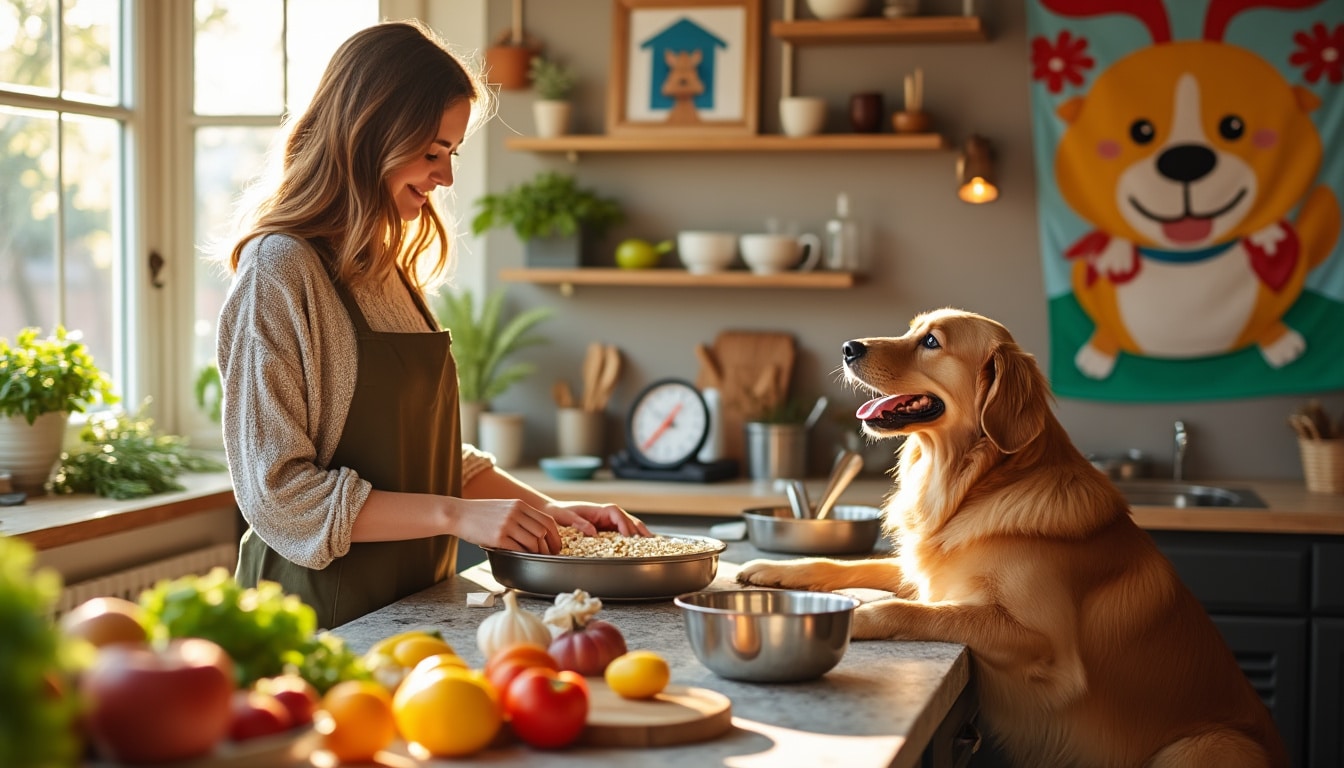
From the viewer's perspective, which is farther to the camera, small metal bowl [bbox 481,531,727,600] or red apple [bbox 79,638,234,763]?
small metal bowl [bbox 481,531,727,600]

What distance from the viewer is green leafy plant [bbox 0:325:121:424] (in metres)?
3.28

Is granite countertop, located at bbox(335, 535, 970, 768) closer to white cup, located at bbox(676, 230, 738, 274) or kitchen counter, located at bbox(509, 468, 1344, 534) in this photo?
kitchen counter, located at bbox(509, 468, 1344, 534)

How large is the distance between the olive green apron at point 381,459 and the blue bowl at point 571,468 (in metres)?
1.74

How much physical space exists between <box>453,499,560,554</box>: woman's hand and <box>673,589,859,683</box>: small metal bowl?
0.41 meters

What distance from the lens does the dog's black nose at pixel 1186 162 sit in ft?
13.0

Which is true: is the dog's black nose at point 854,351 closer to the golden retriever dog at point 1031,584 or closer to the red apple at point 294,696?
the golden retriever dog at point 1031,584

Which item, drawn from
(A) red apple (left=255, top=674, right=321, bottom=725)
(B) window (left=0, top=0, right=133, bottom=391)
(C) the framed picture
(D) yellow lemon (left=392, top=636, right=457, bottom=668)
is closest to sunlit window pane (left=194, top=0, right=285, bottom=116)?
(B) window (left=0, top=0, right=133, bottom=391)

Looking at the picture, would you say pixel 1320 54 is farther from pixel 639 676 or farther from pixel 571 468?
pixel 639 676

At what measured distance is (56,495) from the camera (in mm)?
3438

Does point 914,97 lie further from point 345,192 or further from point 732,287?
point 345,192

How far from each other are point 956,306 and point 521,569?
2458 millimetres

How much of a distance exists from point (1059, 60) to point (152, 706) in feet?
12.1

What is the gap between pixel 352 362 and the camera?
6.64 feet

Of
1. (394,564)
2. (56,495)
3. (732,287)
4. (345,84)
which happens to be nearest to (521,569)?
(394,564)
